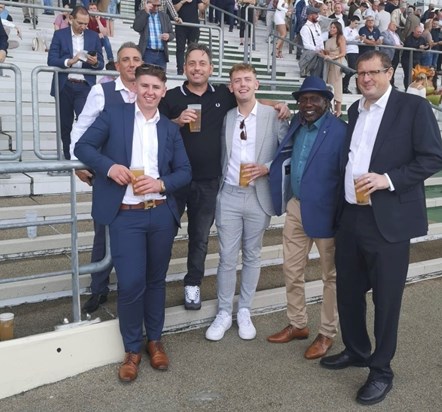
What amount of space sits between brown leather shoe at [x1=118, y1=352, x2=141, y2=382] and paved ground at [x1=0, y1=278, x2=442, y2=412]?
0.13 feet

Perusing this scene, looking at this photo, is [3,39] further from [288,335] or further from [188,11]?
[288,335]

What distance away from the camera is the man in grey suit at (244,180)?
3.63 meters

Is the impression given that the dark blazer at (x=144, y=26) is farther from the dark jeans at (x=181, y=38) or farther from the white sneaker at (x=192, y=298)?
the white sneaker at (x=192, y=298)

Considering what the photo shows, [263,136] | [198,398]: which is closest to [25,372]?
[198,398]

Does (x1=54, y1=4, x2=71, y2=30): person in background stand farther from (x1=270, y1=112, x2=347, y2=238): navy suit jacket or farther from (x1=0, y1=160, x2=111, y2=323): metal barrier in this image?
(x1=270, y1=112, x2=347, y2=238): navy suit jacket

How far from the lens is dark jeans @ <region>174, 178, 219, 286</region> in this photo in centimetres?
380

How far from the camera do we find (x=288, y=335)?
3.90 m

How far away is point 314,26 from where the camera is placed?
10195 millimetres

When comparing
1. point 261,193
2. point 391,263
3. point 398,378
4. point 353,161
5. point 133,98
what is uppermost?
point 133,98

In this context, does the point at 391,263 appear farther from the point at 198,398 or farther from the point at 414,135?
the point at 198,398

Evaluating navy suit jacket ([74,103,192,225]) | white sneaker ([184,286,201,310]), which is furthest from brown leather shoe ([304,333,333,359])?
navy suit jacket ([74,103,192,225])

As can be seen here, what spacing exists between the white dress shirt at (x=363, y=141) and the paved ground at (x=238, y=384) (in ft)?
3.79

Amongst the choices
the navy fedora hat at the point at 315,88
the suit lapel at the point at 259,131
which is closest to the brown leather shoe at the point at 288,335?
the suit lapel at the point at 259,131

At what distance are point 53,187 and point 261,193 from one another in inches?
111
